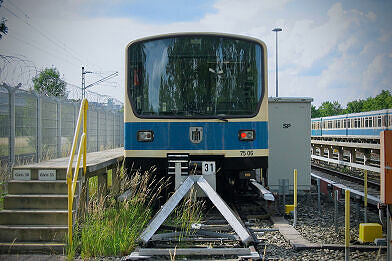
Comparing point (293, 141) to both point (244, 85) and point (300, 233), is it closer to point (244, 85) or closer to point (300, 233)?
point (244, 85)

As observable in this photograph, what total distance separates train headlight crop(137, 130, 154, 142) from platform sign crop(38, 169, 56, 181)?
1.72 m

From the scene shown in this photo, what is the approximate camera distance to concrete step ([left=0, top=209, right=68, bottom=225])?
18.9 ft

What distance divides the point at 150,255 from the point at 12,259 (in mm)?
1598

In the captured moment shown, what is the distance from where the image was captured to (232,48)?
762 cm

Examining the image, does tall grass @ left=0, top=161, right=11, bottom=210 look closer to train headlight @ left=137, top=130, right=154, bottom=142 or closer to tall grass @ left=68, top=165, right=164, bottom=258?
tall grass @ left=68, top=165, right=164, bottom=258

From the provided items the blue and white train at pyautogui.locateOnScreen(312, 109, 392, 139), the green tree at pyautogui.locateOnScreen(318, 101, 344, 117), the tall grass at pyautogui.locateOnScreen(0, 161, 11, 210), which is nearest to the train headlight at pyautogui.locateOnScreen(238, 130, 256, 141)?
the tall grass at pyautogui.locateOnScreen(0, 161, 11, 210)

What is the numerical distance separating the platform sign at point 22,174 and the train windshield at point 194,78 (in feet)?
6.80

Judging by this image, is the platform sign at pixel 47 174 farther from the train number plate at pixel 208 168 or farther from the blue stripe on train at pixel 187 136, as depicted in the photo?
the train number plate at pixel 208 168

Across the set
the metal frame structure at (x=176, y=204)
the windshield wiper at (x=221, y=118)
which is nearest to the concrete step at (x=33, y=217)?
the metal frame structure at (x=176, y=204)

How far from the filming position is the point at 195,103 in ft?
24.7

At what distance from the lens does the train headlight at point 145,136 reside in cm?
751

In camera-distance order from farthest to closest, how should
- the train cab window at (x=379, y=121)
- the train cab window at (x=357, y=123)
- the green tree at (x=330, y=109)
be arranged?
1. the green tree at (x=330, y=109)
2. the train cab window at (x=357, y=123)
3. the train cab window at (x=379, y=121)

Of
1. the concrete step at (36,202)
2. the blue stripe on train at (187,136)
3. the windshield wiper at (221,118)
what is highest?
the windshield wiper at (221,118)

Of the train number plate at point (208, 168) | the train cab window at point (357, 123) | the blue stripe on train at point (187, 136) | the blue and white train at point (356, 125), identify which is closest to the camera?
the train number plate at point (208, 168)
